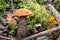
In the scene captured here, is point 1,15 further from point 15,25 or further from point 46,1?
point 46,1

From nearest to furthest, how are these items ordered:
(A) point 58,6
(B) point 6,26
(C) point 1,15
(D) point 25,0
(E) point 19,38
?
(E) point 19,38 < (B) point 6,26 < (C) point 1,15 < (D) point 25,0 < (A) point 58,6

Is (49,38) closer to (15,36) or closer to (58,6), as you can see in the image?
(15,36)

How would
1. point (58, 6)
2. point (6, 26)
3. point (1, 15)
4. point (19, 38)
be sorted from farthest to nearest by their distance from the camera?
point (58, 6), point (1, 15), point (6, 26), point (19, 38)

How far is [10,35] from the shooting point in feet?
13.2

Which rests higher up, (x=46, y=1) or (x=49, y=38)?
(x=46, y=1)

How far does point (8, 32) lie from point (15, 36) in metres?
0.19

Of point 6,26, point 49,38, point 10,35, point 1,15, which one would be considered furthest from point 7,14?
point 49,38

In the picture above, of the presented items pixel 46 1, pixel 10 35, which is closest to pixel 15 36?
pixel 10 35

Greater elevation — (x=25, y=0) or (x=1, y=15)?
(x=25, y=0)

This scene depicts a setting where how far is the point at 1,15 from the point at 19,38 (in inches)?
40.9

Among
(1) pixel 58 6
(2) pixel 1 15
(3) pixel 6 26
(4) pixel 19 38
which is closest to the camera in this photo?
(4) pixel 19 38

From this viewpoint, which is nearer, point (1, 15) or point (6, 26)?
point (6, 26)

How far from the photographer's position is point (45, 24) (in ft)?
14.9

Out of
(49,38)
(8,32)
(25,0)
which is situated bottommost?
(49,38)
